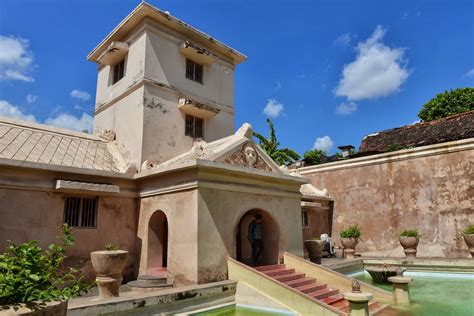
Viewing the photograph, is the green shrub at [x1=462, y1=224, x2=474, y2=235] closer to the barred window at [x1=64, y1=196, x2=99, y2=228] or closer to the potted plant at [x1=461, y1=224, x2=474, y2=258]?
the potted plant at [x1=461, y1=224, x2=474, y2=258]

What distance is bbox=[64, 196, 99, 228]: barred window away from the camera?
Result: 942cm

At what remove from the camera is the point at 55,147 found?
10336mm

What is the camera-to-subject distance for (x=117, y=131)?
1263cm

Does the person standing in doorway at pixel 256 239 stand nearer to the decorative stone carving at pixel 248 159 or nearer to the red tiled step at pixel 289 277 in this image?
the red tiled step at pixel 289 277

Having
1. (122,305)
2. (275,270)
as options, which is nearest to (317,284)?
(275,270)

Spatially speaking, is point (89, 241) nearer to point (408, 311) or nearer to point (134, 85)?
point (134, 85)

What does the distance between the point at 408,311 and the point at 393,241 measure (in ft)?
27.8

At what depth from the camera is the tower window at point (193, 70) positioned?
13727 millimetres

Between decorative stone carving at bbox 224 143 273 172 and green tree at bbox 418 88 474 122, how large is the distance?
23.4 meters

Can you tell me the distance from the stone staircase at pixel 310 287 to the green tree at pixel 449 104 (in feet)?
79.1

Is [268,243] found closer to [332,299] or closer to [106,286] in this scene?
[332,299]

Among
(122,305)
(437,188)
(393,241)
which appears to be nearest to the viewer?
(122,305)

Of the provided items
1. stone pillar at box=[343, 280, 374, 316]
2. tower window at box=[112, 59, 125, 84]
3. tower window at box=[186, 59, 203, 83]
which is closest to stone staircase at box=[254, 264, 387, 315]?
stone pillar at box=[343, 280, 374, 316]

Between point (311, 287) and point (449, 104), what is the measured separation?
2527cm
